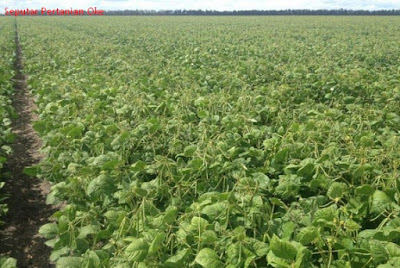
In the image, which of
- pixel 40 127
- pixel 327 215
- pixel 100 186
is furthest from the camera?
pixel 40 127

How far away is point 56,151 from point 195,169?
174cm

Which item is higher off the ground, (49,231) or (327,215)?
(327,215)

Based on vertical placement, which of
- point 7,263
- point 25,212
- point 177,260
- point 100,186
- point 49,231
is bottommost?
point 25,212

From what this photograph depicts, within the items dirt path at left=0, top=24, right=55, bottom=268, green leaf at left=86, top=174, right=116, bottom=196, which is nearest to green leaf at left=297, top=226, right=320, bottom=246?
green leaf at left=86, top=174, right=116, bottom=196

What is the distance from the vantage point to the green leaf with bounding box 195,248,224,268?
6.82 feet

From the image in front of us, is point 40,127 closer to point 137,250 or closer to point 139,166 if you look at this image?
point 139,166

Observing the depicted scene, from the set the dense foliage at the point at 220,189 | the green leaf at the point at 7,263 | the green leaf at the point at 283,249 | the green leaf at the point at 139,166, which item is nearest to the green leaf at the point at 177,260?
the dense foliage at the point at 220,189

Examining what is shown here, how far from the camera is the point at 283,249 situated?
2.00 m

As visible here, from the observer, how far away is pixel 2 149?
5.09m

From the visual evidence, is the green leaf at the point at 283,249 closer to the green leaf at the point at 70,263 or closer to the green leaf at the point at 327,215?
the green leaf at the point at 327,215

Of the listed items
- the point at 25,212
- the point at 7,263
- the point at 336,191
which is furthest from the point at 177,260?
the point at 25,212

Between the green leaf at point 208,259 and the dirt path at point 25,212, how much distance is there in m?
2.48

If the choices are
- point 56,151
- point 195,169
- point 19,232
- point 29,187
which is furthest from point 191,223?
point 29,187

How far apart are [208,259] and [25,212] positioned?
11.6 ft
